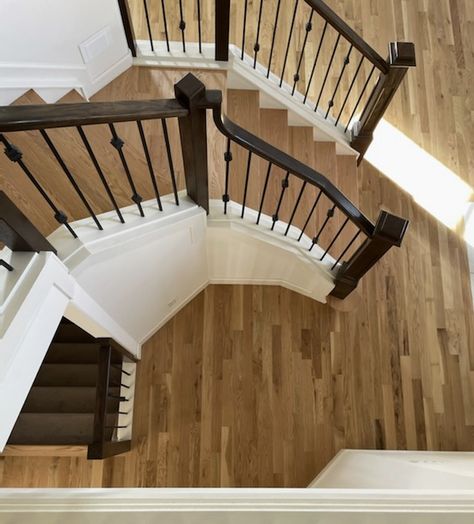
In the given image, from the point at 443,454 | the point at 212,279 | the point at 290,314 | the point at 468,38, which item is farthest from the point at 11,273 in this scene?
the point at 468,38

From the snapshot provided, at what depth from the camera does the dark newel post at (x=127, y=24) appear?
8.68ft

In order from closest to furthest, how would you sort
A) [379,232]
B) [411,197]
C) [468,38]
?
[379,232] → [411,197] → [468,38]

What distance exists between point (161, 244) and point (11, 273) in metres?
0.86

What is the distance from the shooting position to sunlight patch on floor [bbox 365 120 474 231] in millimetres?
3742

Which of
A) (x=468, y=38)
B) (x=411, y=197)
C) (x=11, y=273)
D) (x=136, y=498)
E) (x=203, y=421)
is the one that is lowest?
(x=136, y=498)

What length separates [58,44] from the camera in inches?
106

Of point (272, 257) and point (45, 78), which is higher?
point (45, 78)

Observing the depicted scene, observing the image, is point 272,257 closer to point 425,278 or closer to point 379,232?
point 379,232

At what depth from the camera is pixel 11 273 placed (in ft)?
5.21

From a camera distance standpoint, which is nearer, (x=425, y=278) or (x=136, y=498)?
(x=136, y=498)

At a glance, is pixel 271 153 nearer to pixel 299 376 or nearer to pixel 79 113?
pixel 79 113

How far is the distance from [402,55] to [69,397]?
111 inches

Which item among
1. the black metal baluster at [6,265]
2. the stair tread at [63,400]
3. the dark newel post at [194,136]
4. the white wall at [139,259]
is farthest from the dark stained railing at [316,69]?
the stair tread at [63,400]

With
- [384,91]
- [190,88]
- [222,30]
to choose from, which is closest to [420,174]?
[384,91]
